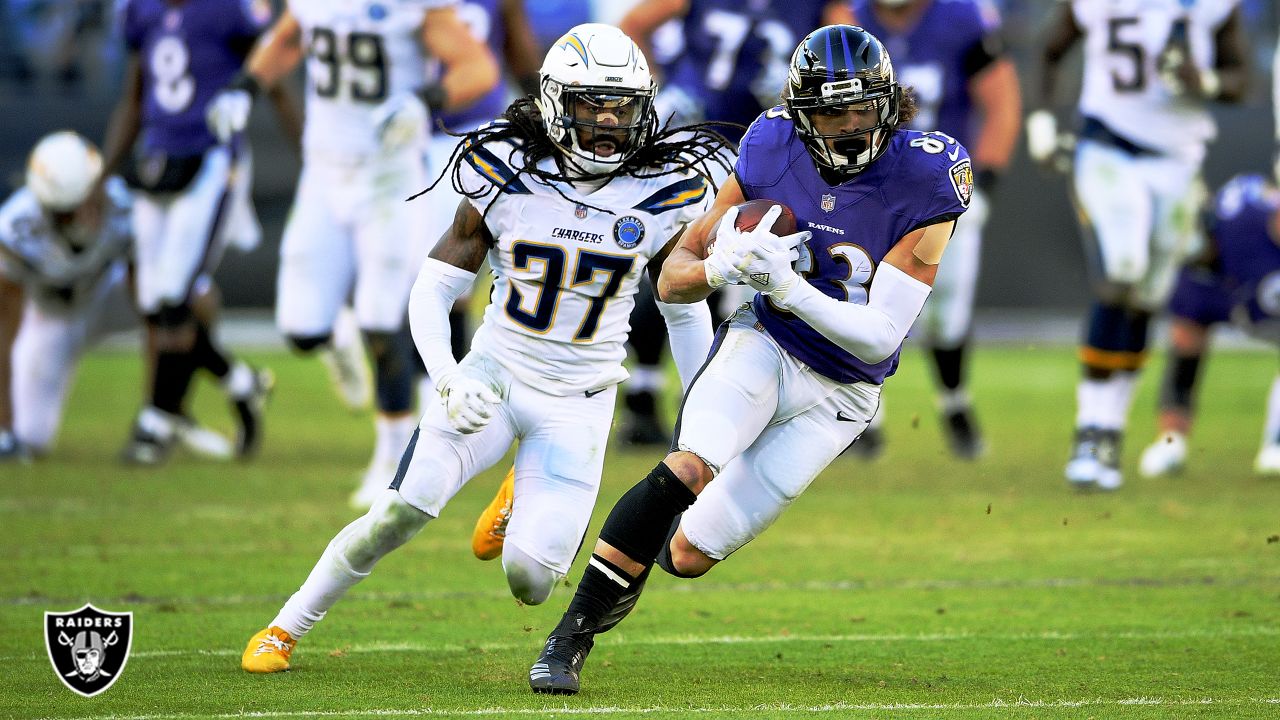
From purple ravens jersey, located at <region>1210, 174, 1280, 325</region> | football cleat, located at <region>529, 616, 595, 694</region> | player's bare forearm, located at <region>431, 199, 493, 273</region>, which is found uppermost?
player's bare forearm, located at <region>431, 199, 493, 273</region>

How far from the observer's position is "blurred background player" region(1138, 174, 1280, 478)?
7949 mm

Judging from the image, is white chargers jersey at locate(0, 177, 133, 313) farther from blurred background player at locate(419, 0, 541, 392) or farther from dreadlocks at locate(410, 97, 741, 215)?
dreadlocks at locate(410, 97, 741, 215)

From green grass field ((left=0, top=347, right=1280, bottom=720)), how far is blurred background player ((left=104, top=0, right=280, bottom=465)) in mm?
500

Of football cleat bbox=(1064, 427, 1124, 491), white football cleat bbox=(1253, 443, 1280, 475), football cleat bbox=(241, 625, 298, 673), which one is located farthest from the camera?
white football cleat bbox=(1253, 443, 1280, 475)

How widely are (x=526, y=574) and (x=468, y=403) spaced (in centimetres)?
47

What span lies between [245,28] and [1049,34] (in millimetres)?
3708

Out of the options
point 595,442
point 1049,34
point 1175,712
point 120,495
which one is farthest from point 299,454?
point 1175,712

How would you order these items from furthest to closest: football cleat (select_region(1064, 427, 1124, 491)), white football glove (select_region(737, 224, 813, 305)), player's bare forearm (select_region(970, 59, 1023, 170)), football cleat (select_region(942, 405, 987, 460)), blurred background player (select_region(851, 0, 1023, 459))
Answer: football cleat (select_region(942, 405, 987, 460)), player's bare forearm (select_region(970, 59, 1023, 170)), blurred background player (select_region(851, 0, 1023, 459)), football cleat (select_region(1064, 427, 1124, 491)), white football glove (select_region(737, 224, 813, 305))

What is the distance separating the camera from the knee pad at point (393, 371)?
22.8 ft

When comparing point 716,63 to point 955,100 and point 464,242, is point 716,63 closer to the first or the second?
point 955,100

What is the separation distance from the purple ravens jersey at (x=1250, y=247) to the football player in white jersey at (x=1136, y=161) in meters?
0.54

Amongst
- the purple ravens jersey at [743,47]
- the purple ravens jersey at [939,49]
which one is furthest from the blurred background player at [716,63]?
the purple ravens jersey at [939,49]

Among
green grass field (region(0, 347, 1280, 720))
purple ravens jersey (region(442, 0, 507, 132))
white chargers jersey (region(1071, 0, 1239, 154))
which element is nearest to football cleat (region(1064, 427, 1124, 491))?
green grass field (region(0, 347, 1280, 720))

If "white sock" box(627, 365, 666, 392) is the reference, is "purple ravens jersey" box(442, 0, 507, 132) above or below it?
above
